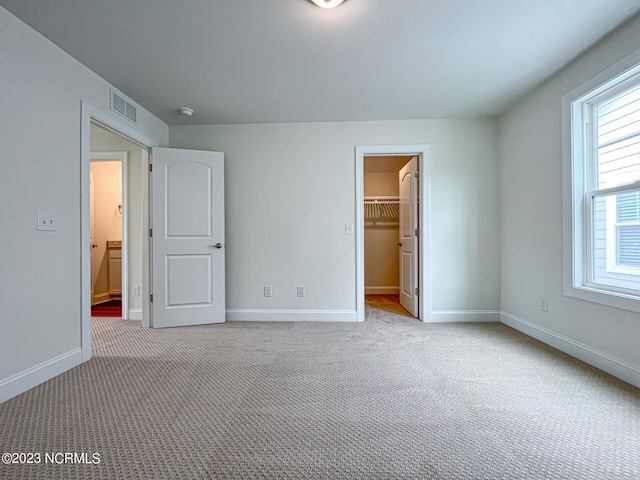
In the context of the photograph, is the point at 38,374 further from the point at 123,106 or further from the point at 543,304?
the point at 543,304

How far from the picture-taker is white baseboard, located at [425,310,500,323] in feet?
11.1

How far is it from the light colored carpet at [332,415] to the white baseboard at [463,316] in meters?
0.80

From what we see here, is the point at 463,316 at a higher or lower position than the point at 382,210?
lower

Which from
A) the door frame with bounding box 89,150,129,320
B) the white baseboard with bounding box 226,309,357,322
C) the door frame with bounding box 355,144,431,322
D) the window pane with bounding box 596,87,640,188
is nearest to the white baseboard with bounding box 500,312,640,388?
the door frame with bounding box 355,144,431,322

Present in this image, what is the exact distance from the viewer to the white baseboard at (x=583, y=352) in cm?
188

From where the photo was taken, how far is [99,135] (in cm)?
359

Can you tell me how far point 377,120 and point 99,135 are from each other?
3410mm

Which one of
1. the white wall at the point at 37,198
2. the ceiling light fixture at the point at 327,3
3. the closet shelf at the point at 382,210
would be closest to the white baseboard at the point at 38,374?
the white wall at the point at 37,198

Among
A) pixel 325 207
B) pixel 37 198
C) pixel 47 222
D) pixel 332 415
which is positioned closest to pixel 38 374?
pixel 47 222

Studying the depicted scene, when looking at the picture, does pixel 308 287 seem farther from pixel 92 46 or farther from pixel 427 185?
pixel 92 46

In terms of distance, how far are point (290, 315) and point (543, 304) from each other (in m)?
2.57

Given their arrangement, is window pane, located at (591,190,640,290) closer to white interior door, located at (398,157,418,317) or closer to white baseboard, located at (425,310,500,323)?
white baseboard, located at (425,310,500,323)

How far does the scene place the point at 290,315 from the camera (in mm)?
3482

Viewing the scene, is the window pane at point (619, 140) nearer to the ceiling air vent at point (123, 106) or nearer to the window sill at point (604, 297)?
the window sill at point (604, 297)
